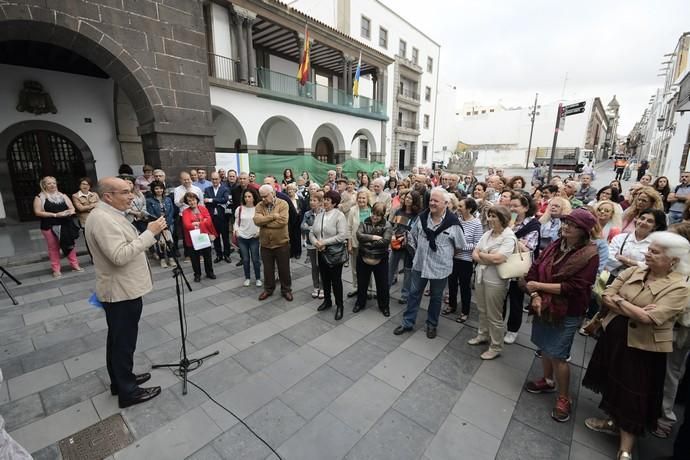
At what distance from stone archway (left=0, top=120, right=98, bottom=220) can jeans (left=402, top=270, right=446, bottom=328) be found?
10992 millimetres

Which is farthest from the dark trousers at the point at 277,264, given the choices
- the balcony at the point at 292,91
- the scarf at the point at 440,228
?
the balcony at the point at 292,91

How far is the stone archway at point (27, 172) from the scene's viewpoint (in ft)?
27.9

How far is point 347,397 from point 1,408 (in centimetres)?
309

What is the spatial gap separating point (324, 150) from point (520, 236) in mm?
17052

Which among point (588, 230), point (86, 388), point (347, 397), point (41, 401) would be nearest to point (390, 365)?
point (347, 397)

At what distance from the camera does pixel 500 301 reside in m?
3.22

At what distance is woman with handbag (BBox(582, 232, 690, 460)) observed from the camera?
1959 mm

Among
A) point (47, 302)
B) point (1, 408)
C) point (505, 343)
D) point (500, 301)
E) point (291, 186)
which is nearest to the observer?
point (1, 408)

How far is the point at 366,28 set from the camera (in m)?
21.7

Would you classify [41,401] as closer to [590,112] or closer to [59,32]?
[59,32]

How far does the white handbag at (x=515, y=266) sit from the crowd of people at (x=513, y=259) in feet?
0.07

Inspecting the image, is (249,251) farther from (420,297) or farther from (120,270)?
(420,297)

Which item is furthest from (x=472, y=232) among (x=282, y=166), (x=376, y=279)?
(x=282, y=166)

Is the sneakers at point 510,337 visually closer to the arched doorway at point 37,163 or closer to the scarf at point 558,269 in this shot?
the scarf at point 558,269
